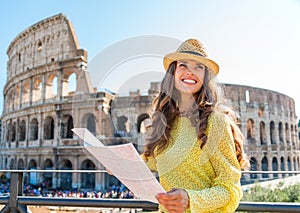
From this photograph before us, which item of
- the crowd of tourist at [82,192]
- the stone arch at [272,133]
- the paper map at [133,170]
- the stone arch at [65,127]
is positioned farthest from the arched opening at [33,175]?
the stone arch at [272,133]

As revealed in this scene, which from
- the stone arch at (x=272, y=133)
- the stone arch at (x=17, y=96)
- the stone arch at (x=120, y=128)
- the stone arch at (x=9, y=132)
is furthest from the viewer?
the stone arch at (x=272, y=133)

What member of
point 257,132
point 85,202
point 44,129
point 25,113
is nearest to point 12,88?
point 25,113

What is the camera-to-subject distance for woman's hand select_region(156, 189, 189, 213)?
876 millimetres

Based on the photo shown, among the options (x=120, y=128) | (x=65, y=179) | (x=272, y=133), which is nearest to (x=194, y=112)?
(x=120, y=128)

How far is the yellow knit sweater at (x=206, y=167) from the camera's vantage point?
977mm

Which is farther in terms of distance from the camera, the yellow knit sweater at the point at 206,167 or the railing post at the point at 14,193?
the railing post at the point at 14,193

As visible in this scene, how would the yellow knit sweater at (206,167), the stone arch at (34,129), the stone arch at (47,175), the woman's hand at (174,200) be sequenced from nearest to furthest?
1. the woman's hand at (174,200)
2. the yellow knit sweater at (206,167)
3. the stone arch at (47,175)
4. the stone arch at (34,129)

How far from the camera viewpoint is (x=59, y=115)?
1619 centimetres

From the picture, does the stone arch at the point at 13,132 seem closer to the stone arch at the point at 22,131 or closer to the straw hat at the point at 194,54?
the stone arch at the point at 22,131

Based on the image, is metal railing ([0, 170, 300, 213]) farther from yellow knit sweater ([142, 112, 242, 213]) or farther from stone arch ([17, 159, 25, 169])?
stone arch ([17, 159, 25, 169])

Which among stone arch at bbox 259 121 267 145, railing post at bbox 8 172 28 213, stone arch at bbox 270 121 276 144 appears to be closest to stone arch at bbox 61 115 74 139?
stone arch at bbox 259 121 267 145

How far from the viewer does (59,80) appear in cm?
1670

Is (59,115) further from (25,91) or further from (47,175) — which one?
(25,91)

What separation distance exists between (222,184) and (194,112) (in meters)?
0.35
